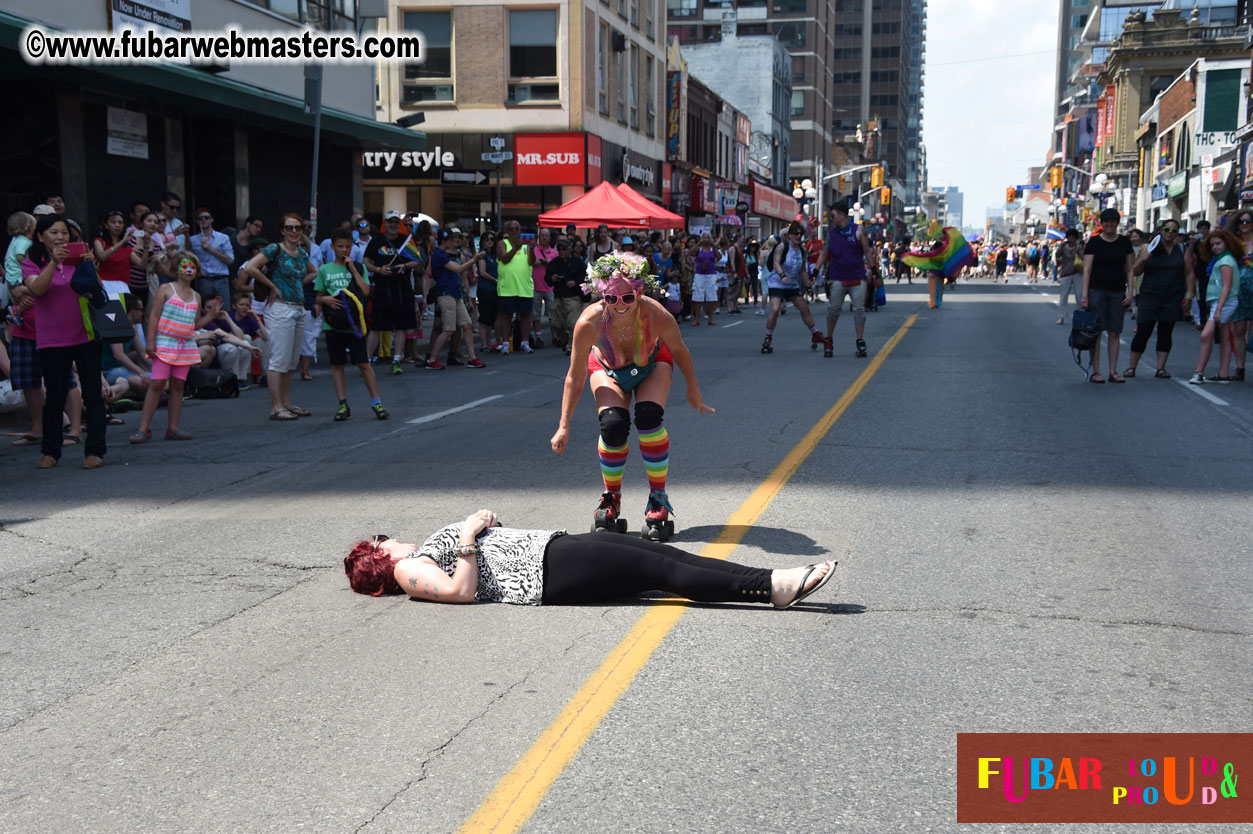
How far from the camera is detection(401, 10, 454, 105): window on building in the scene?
3819 centimetres

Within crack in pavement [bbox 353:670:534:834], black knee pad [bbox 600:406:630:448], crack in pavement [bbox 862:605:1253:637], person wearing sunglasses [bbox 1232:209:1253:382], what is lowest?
crack in pavement [bbox 353:670:534:834]

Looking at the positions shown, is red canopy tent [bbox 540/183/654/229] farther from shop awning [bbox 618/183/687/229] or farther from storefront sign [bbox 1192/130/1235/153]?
storefront sign [bbox 1192/130/1235/153]

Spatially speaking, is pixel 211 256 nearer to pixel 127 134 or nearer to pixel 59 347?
pixel 127 134

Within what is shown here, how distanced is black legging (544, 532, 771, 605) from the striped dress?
661cm

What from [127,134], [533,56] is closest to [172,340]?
[127,134]

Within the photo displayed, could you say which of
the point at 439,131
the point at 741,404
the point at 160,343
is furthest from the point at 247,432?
the point at 439,131

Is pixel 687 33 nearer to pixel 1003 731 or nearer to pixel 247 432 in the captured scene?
pixel 247 432

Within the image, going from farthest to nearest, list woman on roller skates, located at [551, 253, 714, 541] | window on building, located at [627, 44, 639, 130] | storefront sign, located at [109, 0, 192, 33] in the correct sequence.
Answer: window on building, located at [627, 44, 639, 130] < storefront sign, located at [109, 0, 192, 33] < woman on roller skates, located at [551, 253, 714, 541]

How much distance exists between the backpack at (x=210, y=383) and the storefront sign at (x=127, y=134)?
18.8 feet

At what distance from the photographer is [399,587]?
569cm

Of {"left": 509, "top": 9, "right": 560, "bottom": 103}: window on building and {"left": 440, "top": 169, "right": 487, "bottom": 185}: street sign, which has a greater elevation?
{"left": 509, "top": 9, "right": 560, "bottom": 103}: window on building

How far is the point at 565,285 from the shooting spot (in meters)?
18.9

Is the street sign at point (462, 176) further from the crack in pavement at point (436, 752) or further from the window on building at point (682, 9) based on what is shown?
the window on building at point (682, 9)

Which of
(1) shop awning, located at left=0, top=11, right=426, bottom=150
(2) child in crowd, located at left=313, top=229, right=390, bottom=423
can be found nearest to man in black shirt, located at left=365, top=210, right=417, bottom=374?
(2) child in crowd, located at left=313, top=229, right=390, bottom=423
